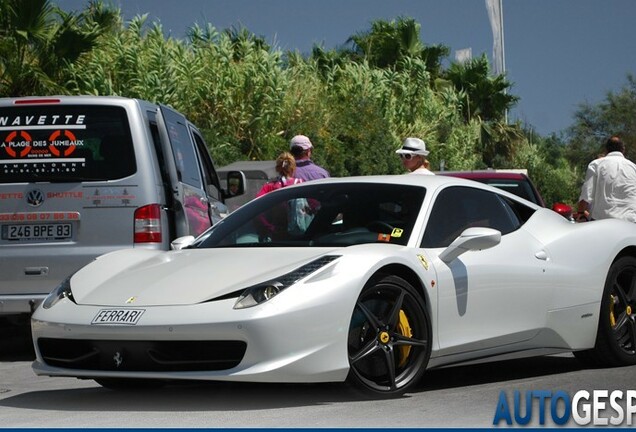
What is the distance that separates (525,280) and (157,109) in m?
3.97

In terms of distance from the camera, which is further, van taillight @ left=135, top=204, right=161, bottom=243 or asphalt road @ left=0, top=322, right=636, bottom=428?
van taillight @ left=135, top=204, right=161, bottom=243

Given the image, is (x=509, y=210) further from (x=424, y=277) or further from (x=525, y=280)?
(x=424, y=277)

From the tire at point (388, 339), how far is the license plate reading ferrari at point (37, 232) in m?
3.77

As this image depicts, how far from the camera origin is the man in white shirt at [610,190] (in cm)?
1245

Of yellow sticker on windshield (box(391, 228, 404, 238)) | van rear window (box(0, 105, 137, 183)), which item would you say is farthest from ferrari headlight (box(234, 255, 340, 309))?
van rear window (box(0, 105, 137, 183))

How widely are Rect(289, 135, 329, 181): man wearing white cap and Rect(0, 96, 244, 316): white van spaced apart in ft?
7.45

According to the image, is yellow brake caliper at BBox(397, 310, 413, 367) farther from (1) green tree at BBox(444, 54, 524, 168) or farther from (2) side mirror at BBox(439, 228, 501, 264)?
(1) green tree at BBox(444, 54, 524, 168)

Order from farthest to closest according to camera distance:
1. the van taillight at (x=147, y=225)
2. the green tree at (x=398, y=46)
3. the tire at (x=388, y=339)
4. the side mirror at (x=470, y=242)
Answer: the green tree at (x=398, y=46) → the van taillight at (x=147, y=225) → the side mirror at (x=470, y=242) → the tire at (x=388, y=339)

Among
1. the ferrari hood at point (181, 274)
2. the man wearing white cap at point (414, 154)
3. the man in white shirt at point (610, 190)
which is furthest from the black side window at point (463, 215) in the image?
Answer: the man in white shirt at point (610, 190)

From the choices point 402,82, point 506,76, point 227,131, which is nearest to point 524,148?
point 506,76

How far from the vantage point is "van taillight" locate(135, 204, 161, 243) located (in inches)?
385

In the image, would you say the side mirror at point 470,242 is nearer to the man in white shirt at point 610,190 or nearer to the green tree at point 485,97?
the man in white shirt at point 610,190

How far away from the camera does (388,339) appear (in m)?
6.80
